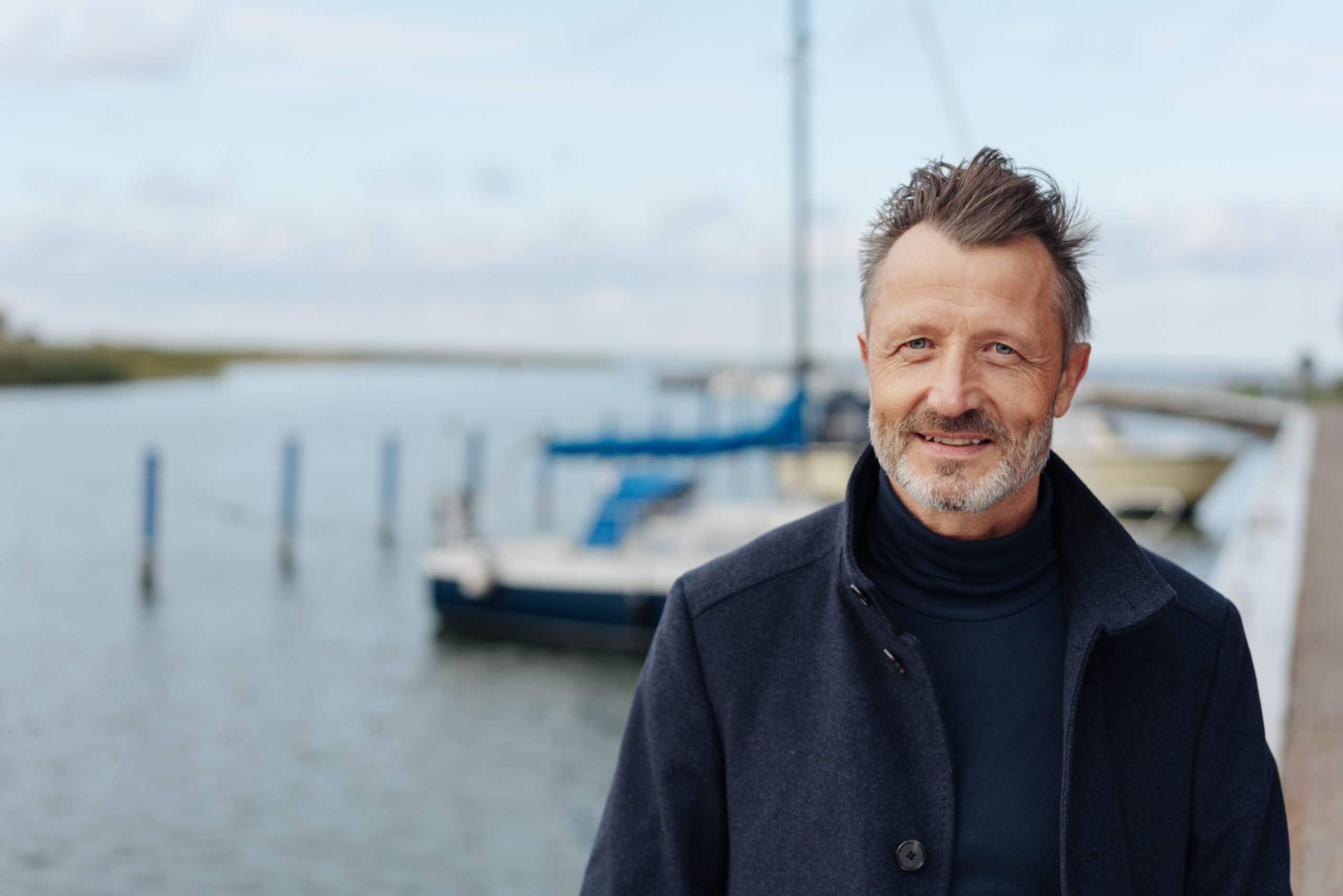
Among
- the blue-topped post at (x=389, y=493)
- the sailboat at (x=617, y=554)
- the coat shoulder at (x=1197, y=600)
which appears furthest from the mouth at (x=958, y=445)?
the blue-topped post at (x=389, y=493)

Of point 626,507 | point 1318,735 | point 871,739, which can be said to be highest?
point 871,739

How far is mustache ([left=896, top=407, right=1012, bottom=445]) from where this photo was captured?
68.6 inches

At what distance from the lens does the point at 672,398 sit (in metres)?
128

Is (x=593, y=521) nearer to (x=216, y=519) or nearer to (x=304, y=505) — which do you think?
(x=216, y=519)

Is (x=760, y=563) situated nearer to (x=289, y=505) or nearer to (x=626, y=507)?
(x=626, y=507)

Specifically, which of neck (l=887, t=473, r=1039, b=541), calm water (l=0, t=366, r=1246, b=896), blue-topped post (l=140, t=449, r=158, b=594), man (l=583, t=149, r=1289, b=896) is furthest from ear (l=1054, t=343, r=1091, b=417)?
blue-topped post (l=140, t=449, r=158, b=594)

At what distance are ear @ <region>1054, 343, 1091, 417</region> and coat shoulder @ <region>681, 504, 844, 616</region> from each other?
14.8 inches

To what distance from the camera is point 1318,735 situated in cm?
639

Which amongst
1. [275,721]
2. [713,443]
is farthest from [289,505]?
[713,443]

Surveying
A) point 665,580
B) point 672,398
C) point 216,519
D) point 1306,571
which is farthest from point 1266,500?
point 672,398

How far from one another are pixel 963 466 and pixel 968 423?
0.21 ft

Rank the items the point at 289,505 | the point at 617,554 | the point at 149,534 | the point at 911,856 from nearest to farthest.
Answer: the point at 911,856 → the point at 617,554 → the point at 149,534 → the point at 289,505

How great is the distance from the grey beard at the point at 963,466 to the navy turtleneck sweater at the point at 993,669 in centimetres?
6

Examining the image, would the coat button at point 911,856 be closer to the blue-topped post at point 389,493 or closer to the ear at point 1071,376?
the ear at point 1071,376
